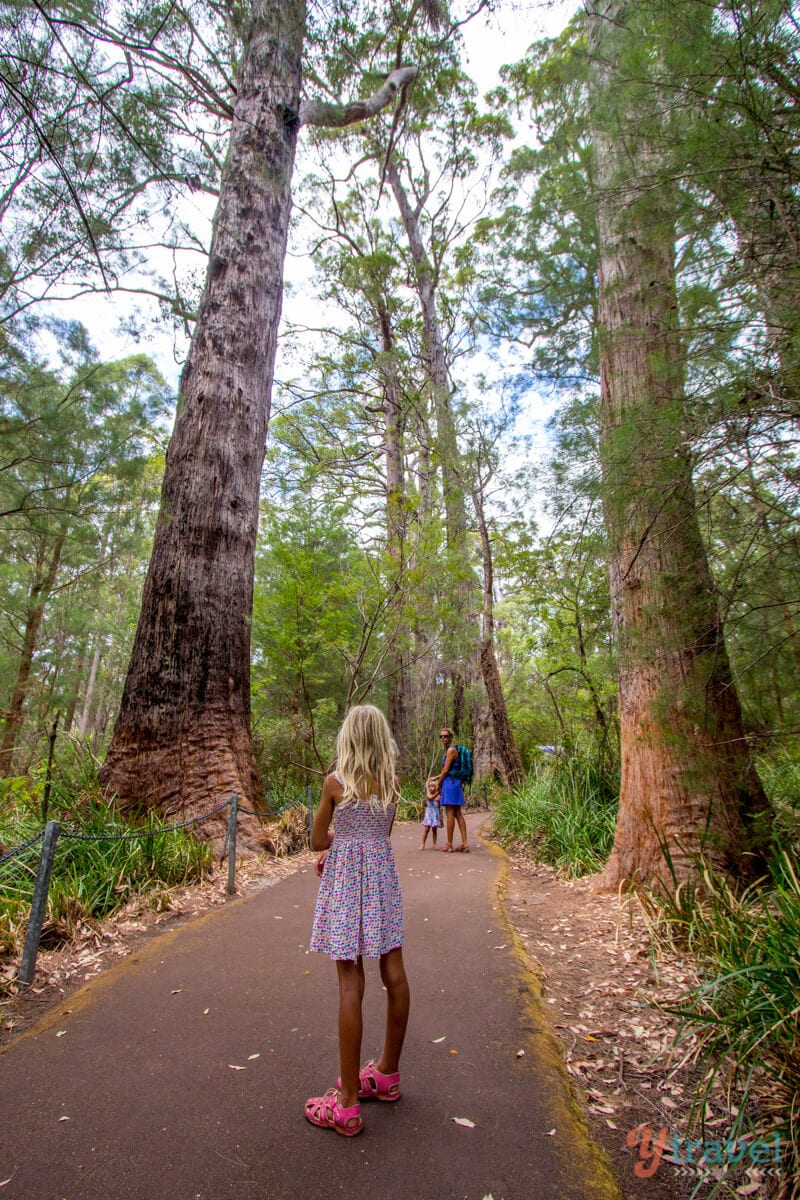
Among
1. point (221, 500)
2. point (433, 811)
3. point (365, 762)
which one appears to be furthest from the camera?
point (433, 811)

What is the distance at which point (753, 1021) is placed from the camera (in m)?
2.19

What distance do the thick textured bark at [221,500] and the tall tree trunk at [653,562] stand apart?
326cm

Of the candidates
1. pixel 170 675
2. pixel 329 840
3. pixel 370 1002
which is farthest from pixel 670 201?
pixel 170 675

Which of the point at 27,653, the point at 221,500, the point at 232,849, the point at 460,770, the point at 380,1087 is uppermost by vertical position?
the point at 221,500

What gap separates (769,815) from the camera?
3.89 m

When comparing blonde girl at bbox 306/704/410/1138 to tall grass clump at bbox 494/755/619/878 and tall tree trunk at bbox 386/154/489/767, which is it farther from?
tall tree trunk at bbox 386/154/489/767

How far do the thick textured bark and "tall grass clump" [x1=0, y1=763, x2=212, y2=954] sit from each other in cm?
43

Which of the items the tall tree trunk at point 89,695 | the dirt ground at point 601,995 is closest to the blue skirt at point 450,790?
the dirt ground at point 601,995

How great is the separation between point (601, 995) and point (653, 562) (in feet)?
9.44

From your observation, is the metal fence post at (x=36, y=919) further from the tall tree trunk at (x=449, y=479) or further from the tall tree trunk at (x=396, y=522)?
the tall tree trunk at (x=449, y=479)

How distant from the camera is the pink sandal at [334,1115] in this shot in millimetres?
1885

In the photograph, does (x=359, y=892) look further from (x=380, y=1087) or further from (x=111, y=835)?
(x=111, y=835)

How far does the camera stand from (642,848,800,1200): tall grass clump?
1.89 metres

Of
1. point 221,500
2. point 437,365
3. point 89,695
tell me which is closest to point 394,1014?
point 221,500
